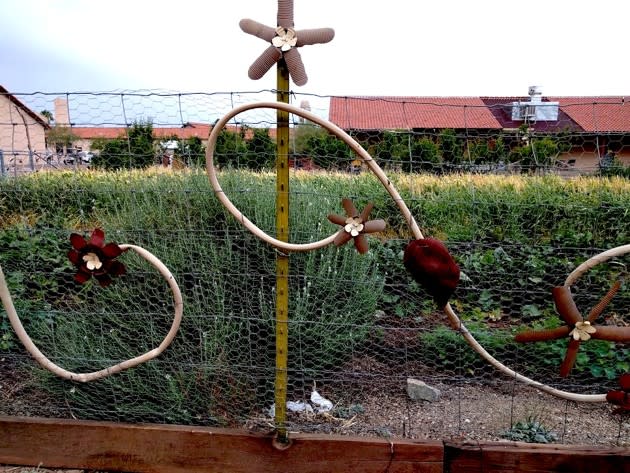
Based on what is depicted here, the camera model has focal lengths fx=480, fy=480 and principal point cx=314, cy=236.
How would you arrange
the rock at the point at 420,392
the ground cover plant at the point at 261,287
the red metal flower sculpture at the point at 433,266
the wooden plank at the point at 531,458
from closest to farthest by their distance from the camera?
the red metal flower sculpture at the point at 433,266
the wooden plank at the point at 531,458
the ground cover plant at the point at 261,287
the rock at the point at 420,392

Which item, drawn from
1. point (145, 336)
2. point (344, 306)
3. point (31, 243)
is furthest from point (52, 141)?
point (344, 306)

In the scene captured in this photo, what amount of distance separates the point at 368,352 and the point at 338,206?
37.9 inches

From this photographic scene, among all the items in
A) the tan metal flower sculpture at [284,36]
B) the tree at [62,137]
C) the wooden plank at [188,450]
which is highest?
the tan metal flower sculpture at [284,36]

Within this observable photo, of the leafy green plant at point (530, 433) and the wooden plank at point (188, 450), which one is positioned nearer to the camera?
the wooden plank at point (188, 450)

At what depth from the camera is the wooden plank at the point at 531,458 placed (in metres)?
1.80

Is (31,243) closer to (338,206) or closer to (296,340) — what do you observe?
(296,340)

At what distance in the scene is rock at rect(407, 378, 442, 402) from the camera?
8.62 ft

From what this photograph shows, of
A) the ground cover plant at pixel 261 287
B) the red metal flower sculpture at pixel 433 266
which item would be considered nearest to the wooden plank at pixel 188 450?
the ground cover plant at pixel 261 287

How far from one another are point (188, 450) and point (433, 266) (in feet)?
4.14

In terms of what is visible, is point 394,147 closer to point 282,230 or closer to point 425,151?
point 425,151

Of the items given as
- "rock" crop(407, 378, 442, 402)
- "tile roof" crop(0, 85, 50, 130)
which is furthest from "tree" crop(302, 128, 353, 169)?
"rock" crop(407, 378, 442, 402)

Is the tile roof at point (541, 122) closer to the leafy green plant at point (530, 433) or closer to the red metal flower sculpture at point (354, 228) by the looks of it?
the red metal flower sculpture at point (354, 228)

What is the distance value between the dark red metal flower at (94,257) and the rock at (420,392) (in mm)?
1676

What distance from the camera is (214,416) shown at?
89.1 inches
